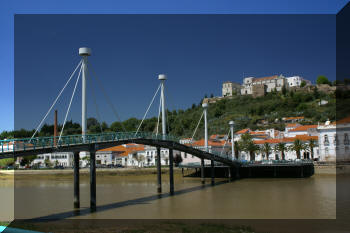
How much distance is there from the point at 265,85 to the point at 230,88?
21.9 metres

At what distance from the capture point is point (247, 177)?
197 ft

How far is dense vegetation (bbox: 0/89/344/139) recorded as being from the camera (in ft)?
370

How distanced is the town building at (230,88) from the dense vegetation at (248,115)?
20.6m

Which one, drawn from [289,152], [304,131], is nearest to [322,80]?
[304,131]

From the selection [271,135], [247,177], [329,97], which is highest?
[329,97]

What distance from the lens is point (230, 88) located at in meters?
186

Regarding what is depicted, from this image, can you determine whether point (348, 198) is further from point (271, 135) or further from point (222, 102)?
point (222, 102)

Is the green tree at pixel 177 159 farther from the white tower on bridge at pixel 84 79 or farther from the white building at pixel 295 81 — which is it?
the white building at pixel 295 81

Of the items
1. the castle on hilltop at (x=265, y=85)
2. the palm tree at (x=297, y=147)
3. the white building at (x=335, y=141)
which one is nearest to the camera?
the white building at (x=335, y=141)

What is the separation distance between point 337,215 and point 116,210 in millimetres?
15399

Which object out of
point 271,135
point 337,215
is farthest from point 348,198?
point 271,135

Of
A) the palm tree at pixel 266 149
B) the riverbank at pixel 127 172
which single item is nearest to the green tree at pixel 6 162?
the riverbank at pixel 127 172

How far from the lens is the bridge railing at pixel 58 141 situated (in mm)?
22875

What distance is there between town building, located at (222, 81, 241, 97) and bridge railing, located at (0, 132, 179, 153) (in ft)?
486
